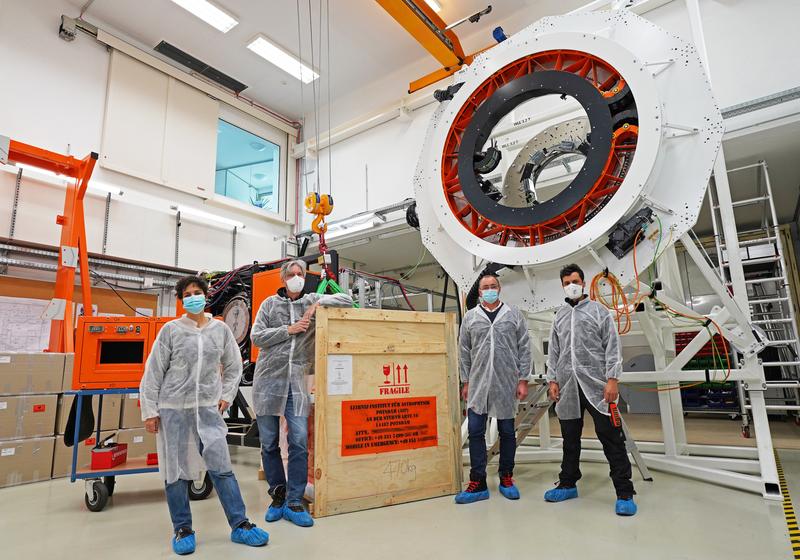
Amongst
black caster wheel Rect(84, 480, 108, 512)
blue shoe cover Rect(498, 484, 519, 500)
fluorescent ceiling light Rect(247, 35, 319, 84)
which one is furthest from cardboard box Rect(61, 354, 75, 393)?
fluorescent ceiling light Rect(247, 35, 319, 84)

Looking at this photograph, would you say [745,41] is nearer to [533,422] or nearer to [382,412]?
[533,422]

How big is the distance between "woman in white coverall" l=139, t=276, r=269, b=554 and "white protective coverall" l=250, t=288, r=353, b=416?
1.09 ft

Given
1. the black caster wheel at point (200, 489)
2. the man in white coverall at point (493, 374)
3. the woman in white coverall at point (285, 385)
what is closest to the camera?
the woman in white coverall at point (285, 385)

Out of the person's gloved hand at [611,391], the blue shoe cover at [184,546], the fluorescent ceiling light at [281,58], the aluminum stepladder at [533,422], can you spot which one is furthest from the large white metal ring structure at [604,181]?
the fluorescent ceiling light at [281,58]

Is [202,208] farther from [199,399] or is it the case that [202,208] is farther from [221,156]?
[199,399]

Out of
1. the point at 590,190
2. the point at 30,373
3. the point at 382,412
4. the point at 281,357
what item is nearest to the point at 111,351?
the point at 30,373

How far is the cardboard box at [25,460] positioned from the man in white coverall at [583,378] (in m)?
4.23

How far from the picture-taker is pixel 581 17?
3.23m

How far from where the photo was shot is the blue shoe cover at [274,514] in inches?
106

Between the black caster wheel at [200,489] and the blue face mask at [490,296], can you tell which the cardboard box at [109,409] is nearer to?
the black caster wheel at [200,489]

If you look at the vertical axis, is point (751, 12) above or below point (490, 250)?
above

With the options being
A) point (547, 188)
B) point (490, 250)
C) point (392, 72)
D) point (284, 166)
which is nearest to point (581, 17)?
point (490, 250)

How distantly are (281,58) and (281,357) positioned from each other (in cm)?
653

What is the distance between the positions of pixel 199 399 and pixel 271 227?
6.82m
